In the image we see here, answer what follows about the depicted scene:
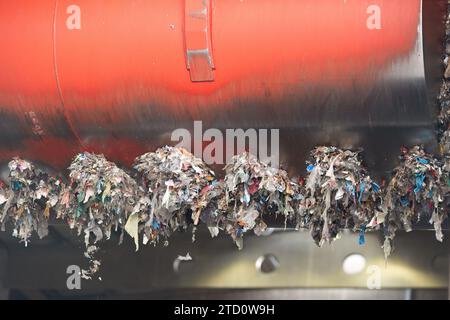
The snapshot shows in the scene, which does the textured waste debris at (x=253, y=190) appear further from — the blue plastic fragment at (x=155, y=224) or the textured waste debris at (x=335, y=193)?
the blue plastic fragment at (x=155, y=224)

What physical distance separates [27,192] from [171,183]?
59 centimetres

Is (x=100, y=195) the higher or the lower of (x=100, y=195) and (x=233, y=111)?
the lower

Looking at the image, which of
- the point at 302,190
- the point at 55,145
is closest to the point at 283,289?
the point at 302,190

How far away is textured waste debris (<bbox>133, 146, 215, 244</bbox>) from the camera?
7.53ft

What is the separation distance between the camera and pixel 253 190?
2277mm

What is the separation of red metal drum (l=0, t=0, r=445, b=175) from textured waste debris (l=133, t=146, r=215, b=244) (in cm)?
8

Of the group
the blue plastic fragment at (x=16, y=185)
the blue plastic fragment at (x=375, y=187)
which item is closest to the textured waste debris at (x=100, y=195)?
the blue plastic fragment at (x=16, y=185)

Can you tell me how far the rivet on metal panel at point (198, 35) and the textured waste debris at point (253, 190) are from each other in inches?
13.0

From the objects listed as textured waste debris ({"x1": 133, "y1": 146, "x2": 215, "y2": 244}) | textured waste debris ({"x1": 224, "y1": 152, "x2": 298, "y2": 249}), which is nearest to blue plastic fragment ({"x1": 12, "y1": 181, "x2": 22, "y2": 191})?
textured waste debris ({"x1": 133, "y1": 146, "x2": 215, "y2": 244})

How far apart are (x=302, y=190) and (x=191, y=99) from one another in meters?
0.49

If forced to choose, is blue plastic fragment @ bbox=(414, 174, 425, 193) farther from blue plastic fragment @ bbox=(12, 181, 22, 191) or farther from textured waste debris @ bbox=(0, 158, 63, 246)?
blue plastic fragment @ bbox=(12, 181, 22, 191)

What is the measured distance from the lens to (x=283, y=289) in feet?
12.1

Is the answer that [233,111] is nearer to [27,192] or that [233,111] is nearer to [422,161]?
[422,161]

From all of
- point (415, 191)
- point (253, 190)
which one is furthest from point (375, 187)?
point (253, 190)
